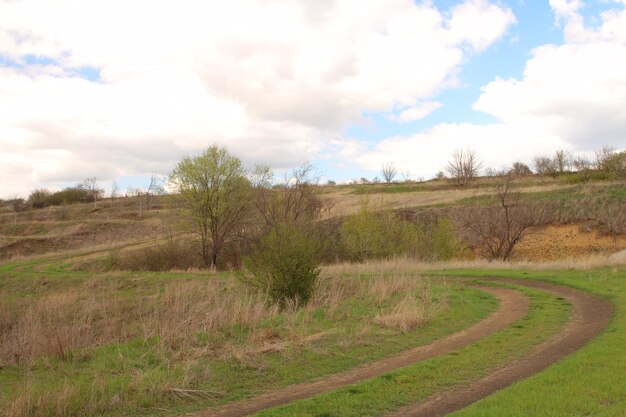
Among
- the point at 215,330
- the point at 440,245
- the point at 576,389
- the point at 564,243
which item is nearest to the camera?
the point at 576,389

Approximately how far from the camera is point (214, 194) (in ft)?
136

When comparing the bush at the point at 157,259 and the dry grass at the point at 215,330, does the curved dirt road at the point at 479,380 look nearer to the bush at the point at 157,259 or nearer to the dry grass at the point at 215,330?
the dry grass at the point at 215,330

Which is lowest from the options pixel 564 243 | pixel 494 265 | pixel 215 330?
pixel 564 243

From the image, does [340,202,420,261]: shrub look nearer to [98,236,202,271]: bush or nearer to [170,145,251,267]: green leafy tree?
[170,145,251,267]: green leafy tree

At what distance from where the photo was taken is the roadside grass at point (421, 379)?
22.1 feet

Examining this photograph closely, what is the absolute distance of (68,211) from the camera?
87.4m

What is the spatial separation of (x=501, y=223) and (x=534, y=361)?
37.1m

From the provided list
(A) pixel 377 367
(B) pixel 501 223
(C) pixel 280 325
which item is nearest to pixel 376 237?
(B) pixel 501 223

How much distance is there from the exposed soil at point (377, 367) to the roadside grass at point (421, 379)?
0.38 m

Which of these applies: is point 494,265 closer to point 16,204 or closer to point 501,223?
point 501,223

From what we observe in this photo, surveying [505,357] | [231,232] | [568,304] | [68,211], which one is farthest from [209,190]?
[68,211]

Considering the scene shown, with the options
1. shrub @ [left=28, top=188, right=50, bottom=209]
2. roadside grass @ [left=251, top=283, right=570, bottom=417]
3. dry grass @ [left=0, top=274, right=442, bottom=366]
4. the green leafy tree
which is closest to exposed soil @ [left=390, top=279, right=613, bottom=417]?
roadside grass @ [left=251, top=283, right=570, bottom=417]

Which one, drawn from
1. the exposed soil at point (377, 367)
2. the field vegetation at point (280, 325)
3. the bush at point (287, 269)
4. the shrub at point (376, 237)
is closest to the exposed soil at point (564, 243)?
the field vegetation at point (280, 325)

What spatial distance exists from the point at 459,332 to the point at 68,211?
3514 inches
